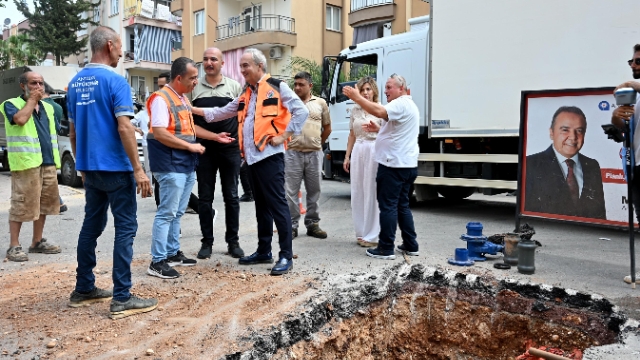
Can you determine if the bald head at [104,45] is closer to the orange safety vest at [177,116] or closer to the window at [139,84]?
the orange safety vest at [177,116]

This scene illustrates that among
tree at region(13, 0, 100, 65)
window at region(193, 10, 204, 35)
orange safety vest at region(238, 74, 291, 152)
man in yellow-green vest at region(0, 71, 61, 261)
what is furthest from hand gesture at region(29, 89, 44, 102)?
tree at region(13, 0, 100, 65)

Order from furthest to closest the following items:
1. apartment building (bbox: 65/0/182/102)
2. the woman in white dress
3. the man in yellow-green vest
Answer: apartment building (bbox: 65/0/182/102) < the woman in white dress < the man in yellow-green vest

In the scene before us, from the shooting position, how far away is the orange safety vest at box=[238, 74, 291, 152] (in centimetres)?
466

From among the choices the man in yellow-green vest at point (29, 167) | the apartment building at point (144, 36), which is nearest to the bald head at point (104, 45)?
the man in yellow-green vest at point (29, 167)

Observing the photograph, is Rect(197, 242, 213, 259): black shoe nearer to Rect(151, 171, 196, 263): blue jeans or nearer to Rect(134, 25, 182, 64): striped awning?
Rect(151, 171, 196, 263): blue jeans

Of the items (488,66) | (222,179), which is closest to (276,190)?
(222,179)

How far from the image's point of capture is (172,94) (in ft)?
15.2

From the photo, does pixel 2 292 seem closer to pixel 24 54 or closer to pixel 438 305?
pixel 438 305

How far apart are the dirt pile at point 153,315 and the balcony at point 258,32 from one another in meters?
20.9

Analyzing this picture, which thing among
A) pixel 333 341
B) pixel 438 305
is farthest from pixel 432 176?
pixel 333 341

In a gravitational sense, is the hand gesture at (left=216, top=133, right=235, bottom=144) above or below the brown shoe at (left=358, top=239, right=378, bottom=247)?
above

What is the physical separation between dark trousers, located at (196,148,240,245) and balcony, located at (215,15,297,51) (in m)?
20.0

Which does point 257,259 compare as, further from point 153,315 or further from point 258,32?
point 258,32

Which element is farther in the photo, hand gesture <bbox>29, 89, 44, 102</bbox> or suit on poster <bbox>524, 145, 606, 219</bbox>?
hand gesture <bbox>29, 89, 44, 102</bbox>
